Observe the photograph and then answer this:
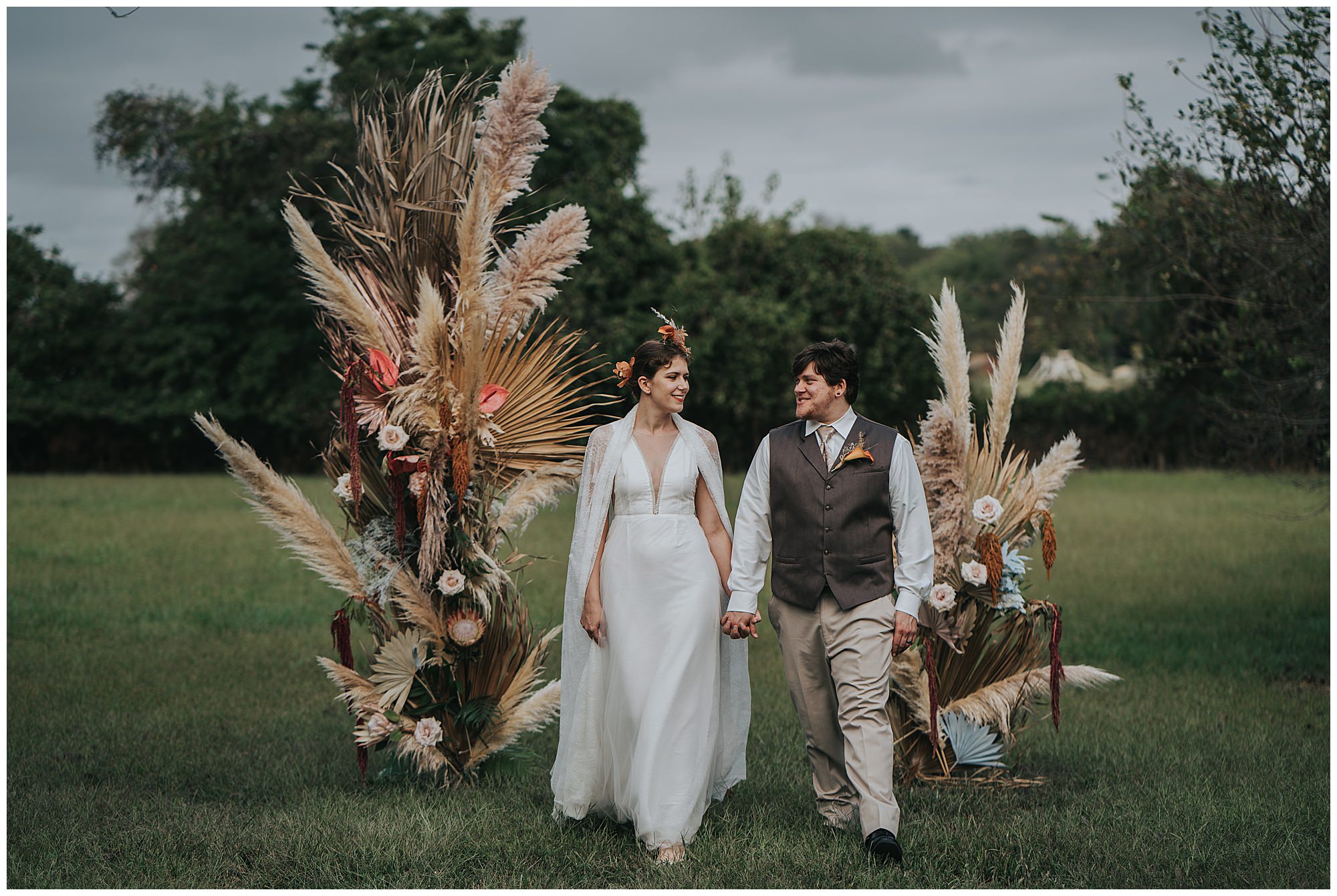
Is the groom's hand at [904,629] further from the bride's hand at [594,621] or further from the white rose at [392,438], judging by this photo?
the white rose at [392,438]

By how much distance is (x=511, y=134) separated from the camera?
6.23 meters

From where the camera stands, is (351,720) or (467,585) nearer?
(467,585)

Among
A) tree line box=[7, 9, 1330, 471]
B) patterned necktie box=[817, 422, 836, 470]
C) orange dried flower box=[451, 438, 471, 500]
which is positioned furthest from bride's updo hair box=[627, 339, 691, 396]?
tree line box=[7, 9, 1330, 471]

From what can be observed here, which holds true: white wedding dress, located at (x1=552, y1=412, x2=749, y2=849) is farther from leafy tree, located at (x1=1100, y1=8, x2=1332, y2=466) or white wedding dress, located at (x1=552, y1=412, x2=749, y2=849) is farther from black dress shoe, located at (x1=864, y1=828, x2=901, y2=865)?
leafy tree, located at (x1=1100, y1=8, x2=1332, y2=466)

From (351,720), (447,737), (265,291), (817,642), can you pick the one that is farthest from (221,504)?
(817,642)

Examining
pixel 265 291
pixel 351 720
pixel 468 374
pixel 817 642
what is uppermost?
pixel 265 291

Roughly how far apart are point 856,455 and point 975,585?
143 cm

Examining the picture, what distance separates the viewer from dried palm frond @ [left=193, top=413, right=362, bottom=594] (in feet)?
20.2

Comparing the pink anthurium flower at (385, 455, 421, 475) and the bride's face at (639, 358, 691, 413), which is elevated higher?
the bride's face at (639, 358, 691, 413)

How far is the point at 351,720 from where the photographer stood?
8359 millimetres

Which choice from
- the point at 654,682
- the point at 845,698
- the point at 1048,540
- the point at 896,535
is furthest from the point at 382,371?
the point at 1048,540

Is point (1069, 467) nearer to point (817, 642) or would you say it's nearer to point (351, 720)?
point (817, 642)

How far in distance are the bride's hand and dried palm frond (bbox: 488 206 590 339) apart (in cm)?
153

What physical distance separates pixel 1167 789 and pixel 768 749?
229 cm
